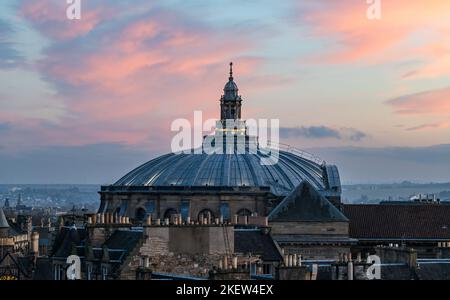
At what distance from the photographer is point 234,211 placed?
83875 millimetres

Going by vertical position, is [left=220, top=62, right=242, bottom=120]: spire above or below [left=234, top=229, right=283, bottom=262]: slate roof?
above

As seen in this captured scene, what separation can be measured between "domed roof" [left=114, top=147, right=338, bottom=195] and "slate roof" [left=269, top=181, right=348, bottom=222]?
1093cm

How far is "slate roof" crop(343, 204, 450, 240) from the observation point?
7819 centimetres

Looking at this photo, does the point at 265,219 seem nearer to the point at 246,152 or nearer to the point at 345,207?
the point at 345,207

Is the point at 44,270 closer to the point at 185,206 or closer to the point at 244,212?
the point at 185,206

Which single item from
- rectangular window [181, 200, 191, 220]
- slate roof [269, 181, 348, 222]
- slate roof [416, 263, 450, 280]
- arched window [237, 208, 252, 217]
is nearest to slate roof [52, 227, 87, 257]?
slate roof [269, 181, 348, 222]

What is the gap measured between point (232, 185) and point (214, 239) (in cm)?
3893

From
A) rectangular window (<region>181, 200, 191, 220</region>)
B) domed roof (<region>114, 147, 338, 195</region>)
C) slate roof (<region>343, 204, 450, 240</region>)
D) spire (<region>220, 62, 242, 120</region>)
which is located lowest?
slate roof (<region>343, 204, 450, 240</region>)

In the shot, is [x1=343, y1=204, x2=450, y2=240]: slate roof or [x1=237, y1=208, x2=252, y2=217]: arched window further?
[x1=237, y1=208, x2=252, y2=217]: arched window

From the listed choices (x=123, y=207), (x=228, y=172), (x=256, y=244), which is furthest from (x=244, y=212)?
(x=256, y=244)

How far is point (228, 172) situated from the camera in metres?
88.4

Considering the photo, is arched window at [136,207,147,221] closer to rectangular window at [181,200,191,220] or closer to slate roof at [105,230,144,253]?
rectangular window at [181,200,191,220]

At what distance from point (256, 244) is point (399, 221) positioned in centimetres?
2526
